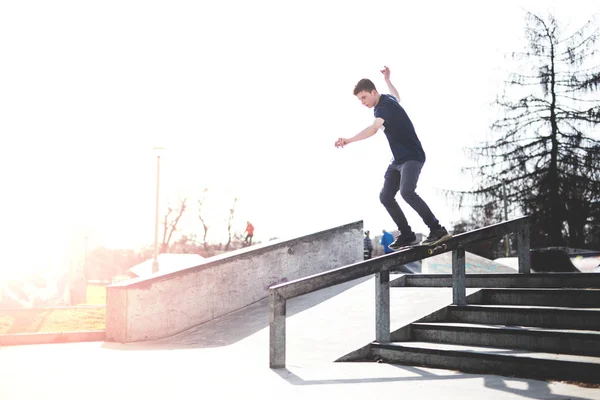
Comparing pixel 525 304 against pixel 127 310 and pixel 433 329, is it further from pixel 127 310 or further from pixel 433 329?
pixel 127 310

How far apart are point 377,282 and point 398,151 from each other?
1.27 m

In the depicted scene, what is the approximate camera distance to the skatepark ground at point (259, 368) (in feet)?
13.2

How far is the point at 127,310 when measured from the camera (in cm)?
754

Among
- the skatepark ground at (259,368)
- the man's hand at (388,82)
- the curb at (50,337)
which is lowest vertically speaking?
the curb at (50,337)

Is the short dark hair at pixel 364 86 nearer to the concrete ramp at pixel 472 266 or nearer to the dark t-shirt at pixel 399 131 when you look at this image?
the dark t-shirt at pixel 399 131

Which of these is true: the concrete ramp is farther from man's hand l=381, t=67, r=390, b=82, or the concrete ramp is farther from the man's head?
the man's head

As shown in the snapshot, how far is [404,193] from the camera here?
5434 mm

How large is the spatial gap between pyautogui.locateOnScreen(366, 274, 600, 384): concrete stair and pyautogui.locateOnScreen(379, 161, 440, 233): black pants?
983 mm

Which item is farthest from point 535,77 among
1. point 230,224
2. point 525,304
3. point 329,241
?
point 230,224

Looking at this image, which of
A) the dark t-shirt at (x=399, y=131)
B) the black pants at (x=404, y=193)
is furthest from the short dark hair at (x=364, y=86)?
the black pants at (x=404, y=193)

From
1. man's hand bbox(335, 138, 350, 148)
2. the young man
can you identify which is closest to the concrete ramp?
the young man

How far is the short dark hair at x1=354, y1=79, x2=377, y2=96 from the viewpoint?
18.1 ft

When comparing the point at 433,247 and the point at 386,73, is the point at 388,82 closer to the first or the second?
the point at 386,73

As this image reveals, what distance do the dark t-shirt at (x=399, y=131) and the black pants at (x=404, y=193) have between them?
3.4 inches
